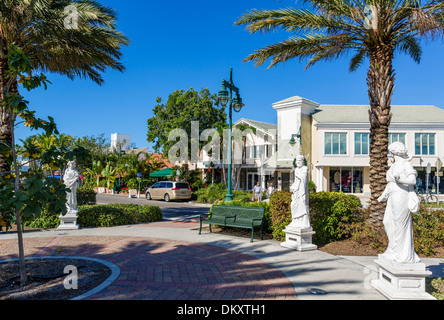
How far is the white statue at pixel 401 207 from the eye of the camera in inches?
171

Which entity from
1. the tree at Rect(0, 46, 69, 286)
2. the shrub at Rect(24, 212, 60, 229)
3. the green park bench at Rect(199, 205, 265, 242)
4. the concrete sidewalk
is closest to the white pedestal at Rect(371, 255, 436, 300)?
the concrete sidewalk

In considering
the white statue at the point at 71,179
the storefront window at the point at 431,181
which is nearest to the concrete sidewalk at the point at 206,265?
the white statue at the point at 71,179

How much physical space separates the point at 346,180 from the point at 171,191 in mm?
16750

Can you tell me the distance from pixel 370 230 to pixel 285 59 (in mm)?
5752

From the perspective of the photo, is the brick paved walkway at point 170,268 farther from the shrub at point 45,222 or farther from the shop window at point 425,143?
the shop window at point 425,143

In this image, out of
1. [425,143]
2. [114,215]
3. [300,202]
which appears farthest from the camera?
[425,143]

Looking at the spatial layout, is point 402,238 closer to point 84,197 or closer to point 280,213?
point 280,213

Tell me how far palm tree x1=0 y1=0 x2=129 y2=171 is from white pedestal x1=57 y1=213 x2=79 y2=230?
95.9 inches

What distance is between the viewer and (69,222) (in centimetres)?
1034

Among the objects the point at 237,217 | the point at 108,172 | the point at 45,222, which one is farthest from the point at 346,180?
the point at 45,222

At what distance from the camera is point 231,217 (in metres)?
9.34

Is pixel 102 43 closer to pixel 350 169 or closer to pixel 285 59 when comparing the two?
pixel 285 59

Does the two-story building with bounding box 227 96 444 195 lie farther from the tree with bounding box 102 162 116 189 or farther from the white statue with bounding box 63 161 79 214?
the white statue with bounding box 63 161 79 214
